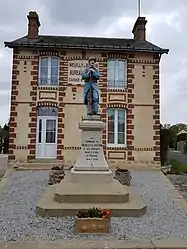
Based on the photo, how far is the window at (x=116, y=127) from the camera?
57.6 ft

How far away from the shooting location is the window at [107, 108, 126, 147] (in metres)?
17.6

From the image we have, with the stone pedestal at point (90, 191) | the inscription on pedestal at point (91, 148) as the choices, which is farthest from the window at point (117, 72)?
the inscription on pedestal at point (91, 148)

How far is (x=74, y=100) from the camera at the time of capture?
17.5 m

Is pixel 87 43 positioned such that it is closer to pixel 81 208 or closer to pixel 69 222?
pixel 81 208

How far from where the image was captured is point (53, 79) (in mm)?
17719

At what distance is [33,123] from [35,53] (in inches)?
152

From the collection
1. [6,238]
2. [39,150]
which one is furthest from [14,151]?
[6,238]

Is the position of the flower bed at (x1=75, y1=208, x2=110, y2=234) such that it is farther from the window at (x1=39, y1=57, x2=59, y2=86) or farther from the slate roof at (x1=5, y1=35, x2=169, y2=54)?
the slate roof at (x1=5, y1=35, x2=169, y2=54)

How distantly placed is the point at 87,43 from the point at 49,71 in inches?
110

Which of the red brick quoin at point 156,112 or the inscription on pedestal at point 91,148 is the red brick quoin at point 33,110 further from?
the inscription on pedestal at point 91,148

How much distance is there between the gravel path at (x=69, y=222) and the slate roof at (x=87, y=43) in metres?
9.44

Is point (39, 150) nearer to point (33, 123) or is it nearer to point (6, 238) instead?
point (33, 123)

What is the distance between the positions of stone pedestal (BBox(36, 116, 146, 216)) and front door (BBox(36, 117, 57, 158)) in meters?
8.55

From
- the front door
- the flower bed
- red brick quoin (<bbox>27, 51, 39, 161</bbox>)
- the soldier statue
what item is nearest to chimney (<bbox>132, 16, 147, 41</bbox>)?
red brick quoin (<bbox>27, 51, 39, 161</bbox>)
